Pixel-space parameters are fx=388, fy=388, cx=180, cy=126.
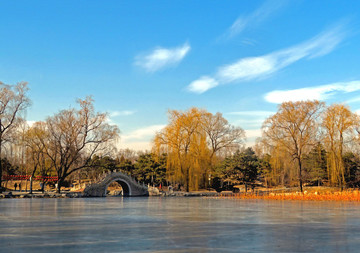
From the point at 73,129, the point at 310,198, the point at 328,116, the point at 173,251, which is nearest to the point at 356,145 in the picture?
the point at 328,116

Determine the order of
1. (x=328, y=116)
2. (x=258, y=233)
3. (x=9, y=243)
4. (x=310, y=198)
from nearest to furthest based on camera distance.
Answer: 1. (x=9, y=243)
2. (x=258, y=233)
3. (x=310, y=198)
4. (x=328, y=116)

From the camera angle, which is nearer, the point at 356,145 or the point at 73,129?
the point at 356,145

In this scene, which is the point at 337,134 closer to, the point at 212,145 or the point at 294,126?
the point at 294,126

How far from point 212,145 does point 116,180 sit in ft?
63.4

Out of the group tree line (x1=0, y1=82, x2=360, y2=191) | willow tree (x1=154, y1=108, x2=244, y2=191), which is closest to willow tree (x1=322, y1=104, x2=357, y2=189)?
tree line (x1=0, y1=82, x2=360, y2=191)

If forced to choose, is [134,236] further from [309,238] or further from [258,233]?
[309,238]

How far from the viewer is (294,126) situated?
155 feet

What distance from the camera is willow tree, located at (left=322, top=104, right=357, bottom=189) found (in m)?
44.3

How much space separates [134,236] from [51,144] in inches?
1879

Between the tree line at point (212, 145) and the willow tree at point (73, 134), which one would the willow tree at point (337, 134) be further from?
the willow tree at point (73, 134)

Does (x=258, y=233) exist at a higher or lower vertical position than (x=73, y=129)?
lower

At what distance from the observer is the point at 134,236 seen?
11.2 m

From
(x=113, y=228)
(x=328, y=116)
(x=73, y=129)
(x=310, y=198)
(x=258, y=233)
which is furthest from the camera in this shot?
(x=73, y=129)

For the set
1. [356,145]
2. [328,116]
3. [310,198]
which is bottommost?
[310,198]
